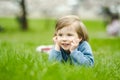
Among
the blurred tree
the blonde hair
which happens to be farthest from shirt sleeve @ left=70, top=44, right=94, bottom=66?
the blurred tree

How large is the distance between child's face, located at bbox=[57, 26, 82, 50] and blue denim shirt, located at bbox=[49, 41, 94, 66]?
99 millimetres

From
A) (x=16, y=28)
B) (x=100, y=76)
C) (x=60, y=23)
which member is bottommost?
(x=16, y=28)

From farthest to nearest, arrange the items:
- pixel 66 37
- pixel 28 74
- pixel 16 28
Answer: pixel 16 28
pixel 66 37
pixel 28 74

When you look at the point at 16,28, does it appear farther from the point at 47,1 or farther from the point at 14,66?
the point at 14,66

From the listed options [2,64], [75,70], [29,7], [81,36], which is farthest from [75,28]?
[29,7]

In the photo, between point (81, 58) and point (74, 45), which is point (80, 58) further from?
point (74, 45)

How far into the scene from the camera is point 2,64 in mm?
3023

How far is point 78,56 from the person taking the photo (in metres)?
3.87

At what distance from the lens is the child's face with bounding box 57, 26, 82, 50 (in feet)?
12.9

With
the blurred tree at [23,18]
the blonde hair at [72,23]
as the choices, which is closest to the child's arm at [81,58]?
the blonde hair at [72,23]

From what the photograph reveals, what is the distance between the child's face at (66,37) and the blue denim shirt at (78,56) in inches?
3.9

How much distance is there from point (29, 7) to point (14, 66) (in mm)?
24979

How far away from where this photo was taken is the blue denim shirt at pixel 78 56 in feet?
12.7

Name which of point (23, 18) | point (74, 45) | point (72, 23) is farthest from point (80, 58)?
point (23, 18)
